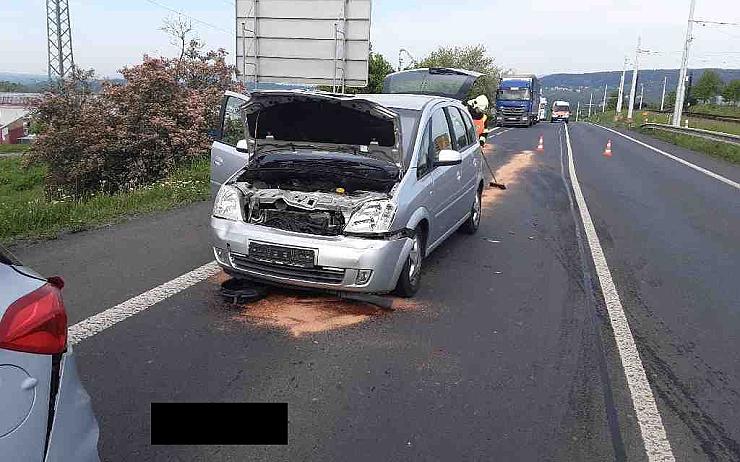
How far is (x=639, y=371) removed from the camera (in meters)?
4.41

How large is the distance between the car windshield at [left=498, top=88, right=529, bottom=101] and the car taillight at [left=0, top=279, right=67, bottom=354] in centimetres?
4345

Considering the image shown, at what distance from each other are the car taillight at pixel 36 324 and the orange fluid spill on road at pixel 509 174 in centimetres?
912

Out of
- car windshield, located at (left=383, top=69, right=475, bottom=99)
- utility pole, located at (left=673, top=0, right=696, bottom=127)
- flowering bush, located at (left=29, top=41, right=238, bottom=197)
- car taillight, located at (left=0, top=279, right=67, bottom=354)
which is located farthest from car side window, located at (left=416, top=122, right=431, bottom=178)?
utility pole, located at (left=673, top=0, right=696, bottom=127)

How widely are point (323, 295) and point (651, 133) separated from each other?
37739 mm

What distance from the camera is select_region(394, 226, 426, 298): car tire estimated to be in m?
5.59

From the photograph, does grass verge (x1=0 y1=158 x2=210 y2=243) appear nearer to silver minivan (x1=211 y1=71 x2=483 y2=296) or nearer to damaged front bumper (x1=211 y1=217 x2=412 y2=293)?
silver minivan (x1=211 y1=71 x2=483 y2=296)

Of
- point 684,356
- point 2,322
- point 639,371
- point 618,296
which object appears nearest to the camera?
point 2,322

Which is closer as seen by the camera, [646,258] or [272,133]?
[272,133]

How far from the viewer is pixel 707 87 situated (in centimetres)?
9994

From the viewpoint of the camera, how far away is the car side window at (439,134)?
6.47m

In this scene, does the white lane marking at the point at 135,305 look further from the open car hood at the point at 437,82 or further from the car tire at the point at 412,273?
the open car hood at the point at 437,82

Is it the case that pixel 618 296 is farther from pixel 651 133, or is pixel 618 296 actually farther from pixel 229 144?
pixel 651 133

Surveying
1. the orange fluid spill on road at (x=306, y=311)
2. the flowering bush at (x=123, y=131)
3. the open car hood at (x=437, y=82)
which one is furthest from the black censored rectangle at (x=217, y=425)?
the open car hood at (x=437, y=82)

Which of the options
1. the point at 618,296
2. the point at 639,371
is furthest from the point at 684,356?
the point at 618,296
